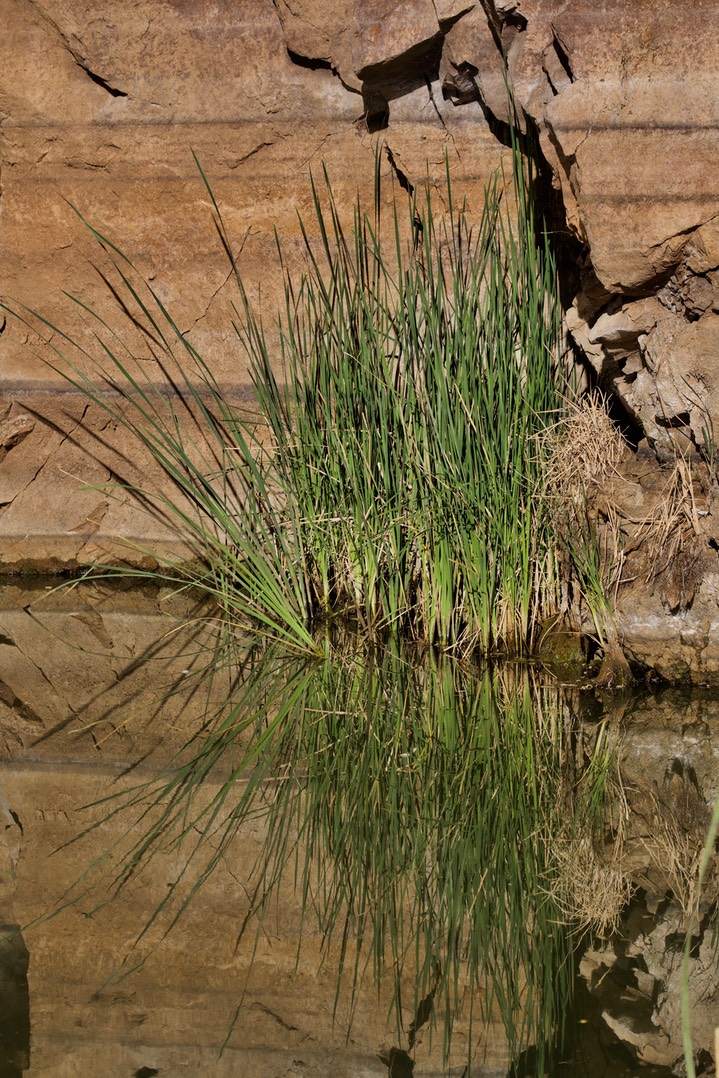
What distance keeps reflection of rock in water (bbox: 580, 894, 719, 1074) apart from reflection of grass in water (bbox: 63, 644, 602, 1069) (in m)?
0.06

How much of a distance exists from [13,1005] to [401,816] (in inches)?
29.0

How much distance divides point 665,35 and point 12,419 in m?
2.11

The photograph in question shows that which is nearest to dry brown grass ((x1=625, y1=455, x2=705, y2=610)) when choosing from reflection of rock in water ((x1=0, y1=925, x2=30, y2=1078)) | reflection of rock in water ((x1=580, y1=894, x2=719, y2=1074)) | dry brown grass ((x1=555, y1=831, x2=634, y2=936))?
dry brown grass ((x1=555, y1=831, x2=634, y2=936))

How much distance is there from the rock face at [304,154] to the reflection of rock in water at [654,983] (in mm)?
1104

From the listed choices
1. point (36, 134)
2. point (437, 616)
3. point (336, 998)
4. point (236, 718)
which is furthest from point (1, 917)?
point (36, 134)

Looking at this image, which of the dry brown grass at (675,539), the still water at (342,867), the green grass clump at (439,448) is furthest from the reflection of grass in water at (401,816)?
the dry brown grass at (675,539)

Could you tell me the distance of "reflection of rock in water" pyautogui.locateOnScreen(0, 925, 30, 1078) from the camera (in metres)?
1.52

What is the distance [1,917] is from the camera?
1.87 m

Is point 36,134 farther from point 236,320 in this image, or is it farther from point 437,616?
point 437,616

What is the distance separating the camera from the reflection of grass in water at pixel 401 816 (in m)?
1.72

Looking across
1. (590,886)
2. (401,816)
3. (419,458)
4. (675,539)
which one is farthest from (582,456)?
(590,886)

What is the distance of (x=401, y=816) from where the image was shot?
2.16 meters

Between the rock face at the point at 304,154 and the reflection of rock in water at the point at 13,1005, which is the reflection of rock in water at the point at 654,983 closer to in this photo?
the reflection of rock in water at the point at 13,1005

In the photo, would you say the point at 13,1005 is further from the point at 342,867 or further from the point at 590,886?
the point at 590,886
